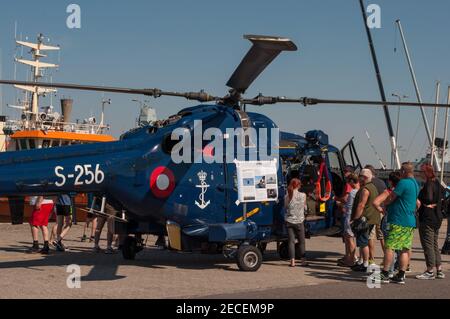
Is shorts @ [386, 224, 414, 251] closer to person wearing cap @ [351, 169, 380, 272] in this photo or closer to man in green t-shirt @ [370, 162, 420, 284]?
man in green t-shirt @ [370, 162, 420, 284]

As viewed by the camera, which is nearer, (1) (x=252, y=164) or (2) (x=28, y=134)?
(1) (x=252, y=164)

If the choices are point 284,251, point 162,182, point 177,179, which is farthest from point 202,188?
point 284,251

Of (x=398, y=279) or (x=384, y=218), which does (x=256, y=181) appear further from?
(x=398, y=279)

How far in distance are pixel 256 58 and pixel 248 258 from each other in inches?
144

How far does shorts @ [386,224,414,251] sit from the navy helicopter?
7.30ft

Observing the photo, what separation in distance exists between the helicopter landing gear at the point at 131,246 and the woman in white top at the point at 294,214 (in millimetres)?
2884

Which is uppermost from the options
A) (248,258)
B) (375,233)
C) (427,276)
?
(375,233)

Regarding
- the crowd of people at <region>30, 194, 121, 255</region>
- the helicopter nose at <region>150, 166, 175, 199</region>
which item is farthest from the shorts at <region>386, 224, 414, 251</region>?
the crowd of people at <region>30, 194, 121, 255</region>

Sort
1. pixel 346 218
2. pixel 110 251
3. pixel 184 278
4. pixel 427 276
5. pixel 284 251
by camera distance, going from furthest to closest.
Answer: pixel 110 251 → pixel 284 251 → pixel 346 218 → pixel 427 276 → pixel 184 278

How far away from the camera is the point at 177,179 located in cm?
A: 1206
